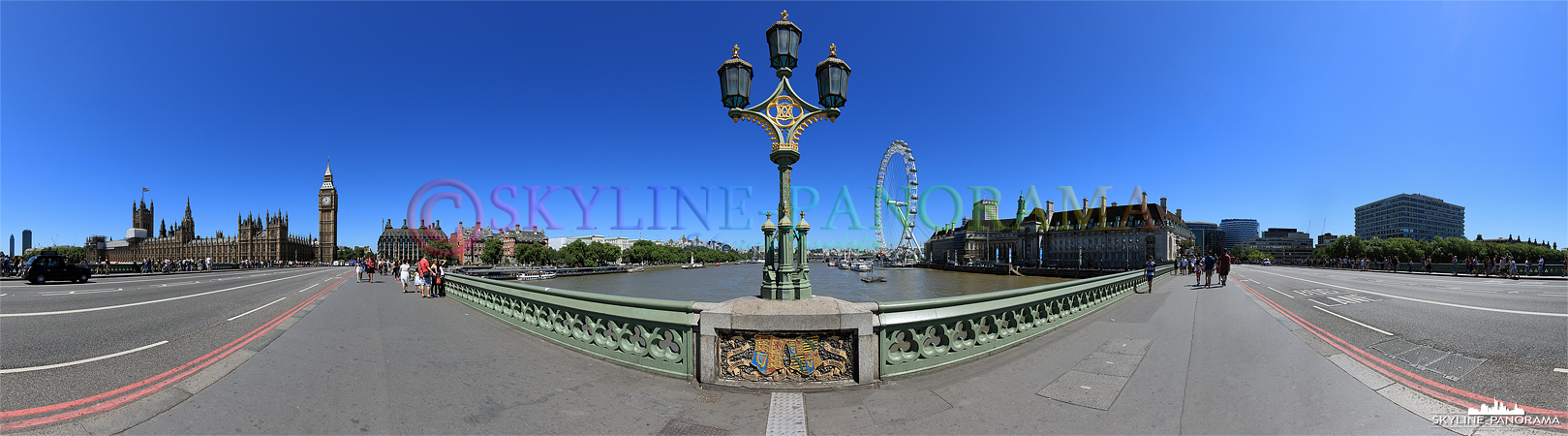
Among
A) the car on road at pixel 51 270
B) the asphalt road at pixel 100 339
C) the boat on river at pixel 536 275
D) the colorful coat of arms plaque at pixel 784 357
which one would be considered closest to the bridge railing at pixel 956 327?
the colorful coat of arms plaque at pixel 784 357

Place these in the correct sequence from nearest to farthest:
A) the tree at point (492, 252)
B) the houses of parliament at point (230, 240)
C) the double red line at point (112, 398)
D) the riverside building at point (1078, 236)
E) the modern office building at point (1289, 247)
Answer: the double red line at point (112, 398), the riverside building at point (1078, 236), the tree at point (492, 252), the houses of parliament at point (230, 240), the modern office building at point (1289, 247)

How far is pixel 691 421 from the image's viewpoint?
3.85 metres

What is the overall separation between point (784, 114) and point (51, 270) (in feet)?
133

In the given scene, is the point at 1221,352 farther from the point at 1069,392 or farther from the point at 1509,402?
the point at 1069,392

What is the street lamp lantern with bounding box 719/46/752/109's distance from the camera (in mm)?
5812

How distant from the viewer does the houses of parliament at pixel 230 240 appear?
12469 centimetres

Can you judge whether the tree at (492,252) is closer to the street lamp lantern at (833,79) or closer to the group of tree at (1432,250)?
the street lamp lantern at (833,79)

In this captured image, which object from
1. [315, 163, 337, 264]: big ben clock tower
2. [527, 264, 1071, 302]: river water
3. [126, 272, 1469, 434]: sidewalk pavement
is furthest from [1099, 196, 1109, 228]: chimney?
[315, 163, 337, 264]: big ben clock tower

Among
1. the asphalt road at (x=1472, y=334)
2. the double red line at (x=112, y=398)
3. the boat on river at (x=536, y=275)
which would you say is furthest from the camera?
the boat on river at (x=536, y=275)

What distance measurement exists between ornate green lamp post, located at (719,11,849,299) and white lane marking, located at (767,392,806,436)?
1.29 meters

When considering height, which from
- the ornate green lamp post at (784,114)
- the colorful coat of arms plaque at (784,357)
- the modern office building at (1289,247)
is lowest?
the modern office building at (1289,247)

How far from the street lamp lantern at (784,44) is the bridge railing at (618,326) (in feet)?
9.89

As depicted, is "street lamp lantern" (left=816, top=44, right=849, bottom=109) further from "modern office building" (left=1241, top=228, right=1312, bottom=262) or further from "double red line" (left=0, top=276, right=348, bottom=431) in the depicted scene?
"modern office building" (left=1241, top=228, right=1312, bottom=262)

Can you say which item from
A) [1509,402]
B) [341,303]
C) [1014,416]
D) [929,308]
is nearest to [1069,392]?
[1014,416]
